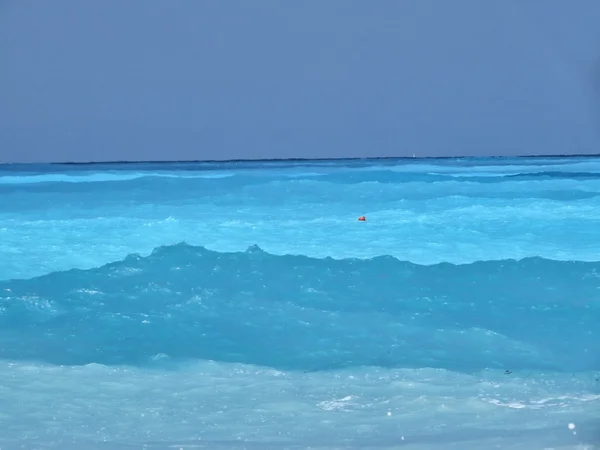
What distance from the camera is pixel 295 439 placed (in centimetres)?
214

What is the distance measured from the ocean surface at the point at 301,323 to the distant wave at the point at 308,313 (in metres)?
0.01

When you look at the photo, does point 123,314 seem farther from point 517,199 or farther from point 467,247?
point 517,199

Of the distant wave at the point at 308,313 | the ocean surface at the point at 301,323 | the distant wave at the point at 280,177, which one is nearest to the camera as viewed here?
the ocean surface at the point at 301,323

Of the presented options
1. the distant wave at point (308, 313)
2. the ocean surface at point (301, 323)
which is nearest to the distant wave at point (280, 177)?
the ocean surface at point (301, 323)

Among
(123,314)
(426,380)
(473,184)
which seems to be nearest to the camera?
(426,380)

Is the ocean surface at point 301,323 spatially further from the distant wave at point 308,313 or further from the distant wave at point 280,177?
the distant wave at point 280,177

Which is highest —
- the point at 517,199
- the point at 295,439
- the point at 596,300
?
the point at 517,199

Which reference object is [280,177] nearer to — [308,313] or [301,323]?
[308,313]

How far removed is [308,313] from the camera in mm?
3693

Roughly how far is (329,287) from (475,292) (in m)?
0.73

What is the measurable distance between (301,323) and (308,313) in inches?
6.4

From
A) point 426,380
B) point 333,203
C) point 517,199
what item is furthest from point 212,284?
point 517,199

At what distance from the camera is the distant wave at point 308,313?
3.07 m

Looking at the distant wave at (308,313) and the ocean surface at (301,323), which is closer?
the ocean surface at (301,323)
